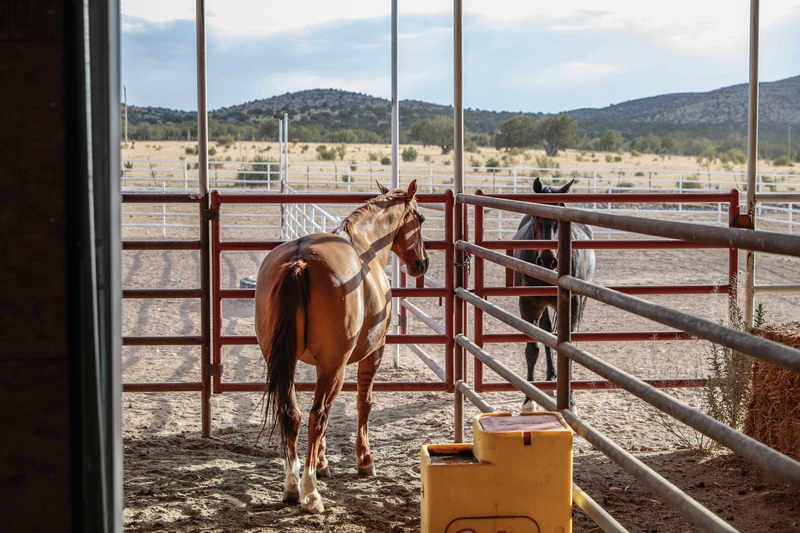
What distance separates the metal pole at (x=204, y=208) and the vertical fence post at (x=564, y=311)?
2.64 meters

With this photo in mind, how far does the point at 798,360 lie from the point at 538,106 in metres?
81.7

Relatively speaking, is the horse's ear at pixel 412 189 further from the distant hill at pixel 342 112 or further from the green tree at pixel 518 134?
the distant hill at pixel 342 112

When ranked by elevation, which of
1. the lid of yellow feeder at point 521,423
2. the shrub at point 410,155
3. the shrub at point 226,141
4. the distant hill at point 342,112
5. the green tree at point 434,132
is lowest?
the lid of yellow feeder at point 521,423

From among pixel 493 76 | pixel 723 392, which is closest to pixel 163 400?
pixel 723 392

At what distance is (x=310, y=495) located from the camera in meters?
3.65

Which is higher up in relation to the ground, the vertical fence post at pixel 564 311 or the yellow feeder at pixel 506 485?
the vertical fence post at pixel 564 311

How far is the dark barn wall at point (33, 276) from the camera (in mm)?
1417

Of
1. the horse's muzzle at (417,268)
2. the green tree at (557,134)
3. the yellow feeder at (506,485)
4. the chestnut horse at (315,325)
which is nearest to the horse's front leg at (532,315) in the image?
the horse's muzzle at (417,268)

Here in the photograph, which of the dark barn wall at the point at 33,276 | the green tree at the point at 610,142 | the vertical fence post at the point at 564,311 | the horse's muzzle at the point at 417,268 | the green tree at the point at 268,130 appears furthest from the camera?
the green tree at the point at 610,142

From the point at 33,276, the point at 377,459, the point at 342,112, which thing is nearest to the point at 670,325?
the point at 33,276

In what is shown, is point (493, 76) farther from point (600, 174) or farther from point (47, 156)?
point (47, 156)

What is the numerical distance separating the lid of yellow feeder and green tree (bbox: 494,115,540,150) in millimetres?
57156

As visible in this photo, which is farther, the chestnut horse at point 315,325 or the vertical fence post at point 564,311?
the chestnut horse at point 315,325

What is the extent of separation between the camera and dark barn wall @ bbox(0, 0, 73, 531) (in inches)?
55.8
